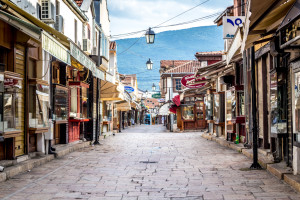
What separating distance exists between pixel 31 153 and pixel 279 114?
7300 millimetres

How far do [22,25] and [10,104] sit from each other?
215 centimetres

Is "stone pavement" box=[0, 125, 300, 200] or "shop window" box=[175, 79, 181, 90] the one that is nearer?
"stone pavement" box=[0, 125, 300, 200]

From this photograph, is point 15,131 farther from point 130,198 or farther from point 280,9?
point 280,9

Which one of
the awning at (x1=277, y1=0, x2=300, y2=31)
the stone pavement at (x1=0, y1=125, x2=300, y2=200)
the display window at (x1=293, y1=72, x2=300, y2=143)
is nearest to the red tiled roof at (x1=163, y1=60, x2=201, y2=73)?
the stone pavement at (x1=0, y1=125, x2=300, y2=200)

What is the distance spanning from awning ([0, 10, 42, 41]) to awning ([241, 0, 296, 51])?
182 inches

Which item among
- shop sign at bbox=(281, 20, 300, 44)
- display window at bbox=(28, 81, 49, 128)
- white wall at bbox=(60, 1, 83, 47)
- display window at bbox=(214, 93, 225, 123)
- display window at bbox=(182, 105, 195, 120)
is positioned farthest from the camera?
display window at bbox=(182, 105, 195, 120)

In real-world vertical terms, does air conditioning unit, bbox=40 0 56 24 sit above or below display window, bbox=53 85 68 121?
above

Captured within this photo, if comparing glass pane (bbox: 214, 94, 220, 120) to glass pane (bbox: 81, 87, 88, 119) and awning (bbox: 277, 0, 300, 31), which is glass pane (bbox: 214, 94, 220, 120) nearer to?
glass pane (bbox: 81, 87, 88, 119)

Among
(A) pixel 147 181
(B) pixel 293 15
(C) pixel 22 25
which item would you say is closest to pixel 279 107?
(A) pixel 147 181

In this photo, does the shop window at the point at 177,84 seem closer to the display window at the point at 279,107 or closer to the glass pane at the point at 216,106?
the glass pane at the point at 216,106

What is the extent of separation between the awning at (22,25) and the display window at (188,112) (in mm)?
28714

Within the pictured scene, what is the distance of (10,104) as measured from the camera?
10.5 meters

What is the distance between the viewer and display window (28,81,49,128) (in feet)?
41.2

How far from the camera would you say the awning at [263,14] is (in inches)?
283
